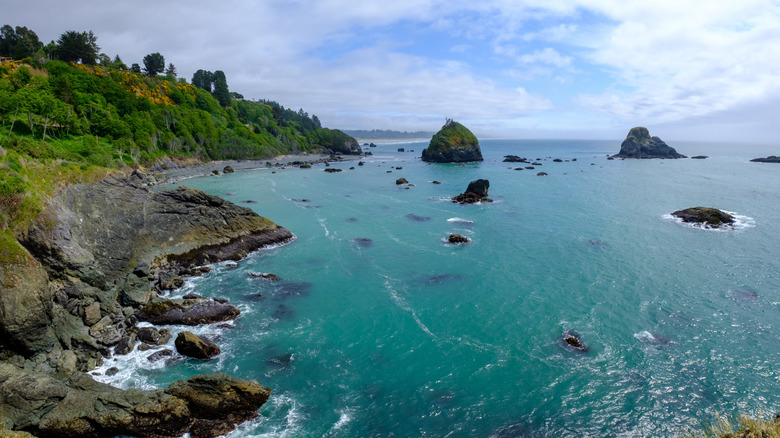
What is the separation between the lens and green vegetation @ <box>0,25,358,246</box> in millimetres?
30141

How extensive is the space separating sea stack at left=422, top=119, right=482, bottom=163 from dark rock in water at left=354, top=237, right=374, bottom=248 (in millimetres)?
105863

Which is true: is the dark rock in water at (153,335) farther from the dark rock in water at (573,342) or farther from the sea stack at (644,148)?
the sea stack at (644,148)

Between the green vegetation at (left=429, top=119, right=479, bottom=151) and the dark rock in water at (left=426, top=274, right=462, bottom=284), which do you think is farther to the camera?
the green vegetation at (left=429, top=119, right=479, bottom=151)

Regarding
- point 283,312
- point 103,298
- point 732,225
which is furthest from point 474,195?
point 103,298

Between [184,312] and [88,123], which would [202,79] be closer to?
[88,123]

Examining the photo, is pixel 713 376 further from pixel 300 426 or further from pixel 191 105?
pixel 191 105

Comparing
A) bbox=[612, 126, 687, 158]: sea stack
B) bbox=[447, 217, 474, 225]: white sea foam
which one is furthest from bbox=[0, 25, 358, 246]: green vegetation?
bbox=[612, 126, 687, 158]: sea stack

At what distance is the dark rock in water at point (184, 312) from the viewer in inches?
1024

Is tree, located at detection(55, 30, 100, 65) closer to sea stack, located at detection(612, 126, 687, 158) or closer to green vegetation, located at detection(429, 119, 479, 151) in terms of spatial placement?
green vegetation, located at detection(429, 119, 479, 151)

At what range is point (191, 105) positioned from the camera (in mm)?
148125

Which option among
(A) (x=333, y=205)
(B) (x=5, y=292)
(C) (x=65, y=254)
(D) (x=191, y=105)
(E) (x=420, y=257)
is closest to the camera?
(B) (x=5, y=292)

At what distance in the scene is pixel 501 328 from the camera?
2614 centimetres

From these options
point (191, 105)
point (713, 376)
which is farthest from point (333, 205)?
point (191, 105)

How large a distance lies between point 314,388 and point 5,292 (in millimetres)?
16352
